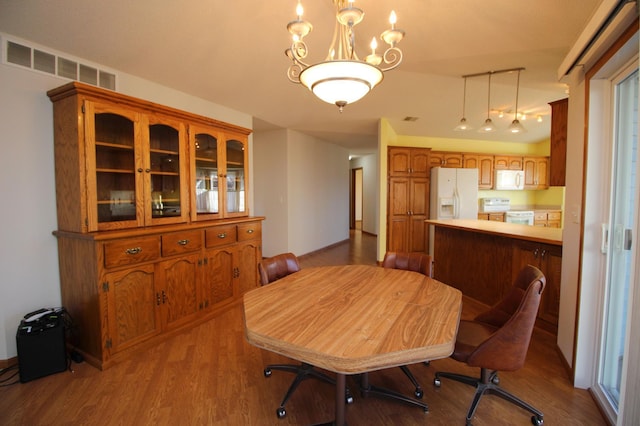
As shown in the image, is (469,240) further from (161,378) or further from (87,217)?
(87,217)

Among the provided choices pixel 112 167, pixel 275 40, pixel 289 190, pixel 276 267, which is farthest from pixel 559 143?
pixel 289 190

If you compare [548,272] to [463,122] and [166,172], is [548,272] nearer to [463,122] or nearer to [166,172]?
[463,122]

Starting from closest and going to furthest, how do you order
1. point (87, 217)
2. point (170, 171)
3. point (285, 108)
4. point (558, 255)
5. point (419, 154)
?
point (87, 217) → point (558, 255) → point (170, 171) → point (285, 108) → point (419, 154)

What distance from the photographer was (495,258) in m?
3.20

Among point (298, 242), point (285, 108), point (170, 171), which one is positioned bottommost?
point (298, 242)

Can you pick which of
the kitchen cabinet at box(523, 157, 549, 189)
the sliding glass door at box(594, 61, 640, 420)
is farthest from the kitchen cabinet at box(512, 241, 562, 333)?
the kitchen cabinet at box(523, 157, 549, 189)

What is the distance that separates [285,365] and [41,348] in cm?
172

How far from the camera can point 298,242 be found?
5.82 metres

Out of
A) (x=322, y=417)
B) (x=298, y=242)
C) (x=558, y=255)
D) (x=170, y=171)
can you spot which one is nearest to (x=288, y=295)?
(x=322, y=417)

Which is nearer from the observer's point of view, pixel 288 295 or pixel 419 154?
pixel 288 295

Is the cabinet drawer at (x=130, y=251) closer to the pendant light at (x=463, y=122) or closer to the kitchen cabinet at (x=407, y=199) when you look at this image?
the pendant light at (x=463, y=122)

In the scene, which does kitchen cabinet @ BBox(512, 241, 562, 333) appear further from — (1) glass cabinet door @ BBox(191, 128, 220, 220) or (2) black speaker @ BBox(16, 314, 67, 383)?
(2) black speaker @ BBox(16, 314, 67, 383)

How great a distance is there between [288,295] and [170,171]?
193cm

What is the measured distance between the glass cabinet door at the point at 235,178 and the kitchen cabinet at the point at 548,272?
311 cm
